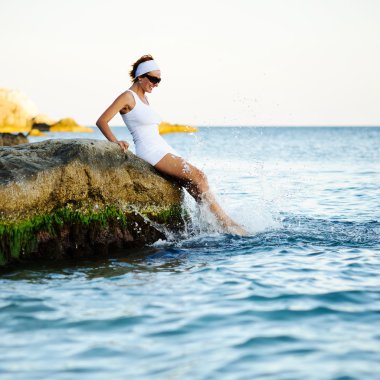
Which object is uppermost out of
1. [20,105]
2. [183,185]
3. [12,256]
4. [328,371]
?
[20,105]

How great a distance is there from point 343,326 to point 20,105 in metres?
96.4

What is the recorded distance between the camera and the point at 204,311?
19.5 ft

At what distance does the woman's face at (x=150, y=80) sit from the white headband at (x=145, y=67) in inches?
2.0

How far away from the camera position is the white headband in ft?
30.4

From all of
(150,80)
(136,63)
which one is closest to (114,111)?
(150,80)

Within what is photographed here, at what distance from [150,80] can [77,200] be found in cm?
205

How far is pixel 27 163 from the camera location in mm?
8547

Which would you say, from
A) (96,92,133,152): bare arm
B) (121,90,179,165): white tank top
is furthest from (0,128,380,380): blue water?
(96,92,133,152): bare arm

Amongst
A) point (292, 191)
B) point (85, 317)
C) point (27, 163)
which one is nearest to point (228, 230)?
point (27, 163)

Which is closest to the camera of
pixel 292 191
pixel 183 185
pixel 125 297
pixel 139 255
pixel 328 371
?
pixel 328 371

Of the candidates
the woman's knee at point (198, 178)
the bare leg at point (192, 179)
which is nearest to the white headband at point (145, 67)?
the bare leg at point (192, 179)

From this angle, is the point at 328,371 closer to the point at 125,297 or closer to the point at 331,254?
the point at 125,297

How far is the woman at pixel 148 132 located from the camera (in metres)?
9.21

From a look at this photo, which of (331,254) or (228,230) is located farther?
(228,230)
